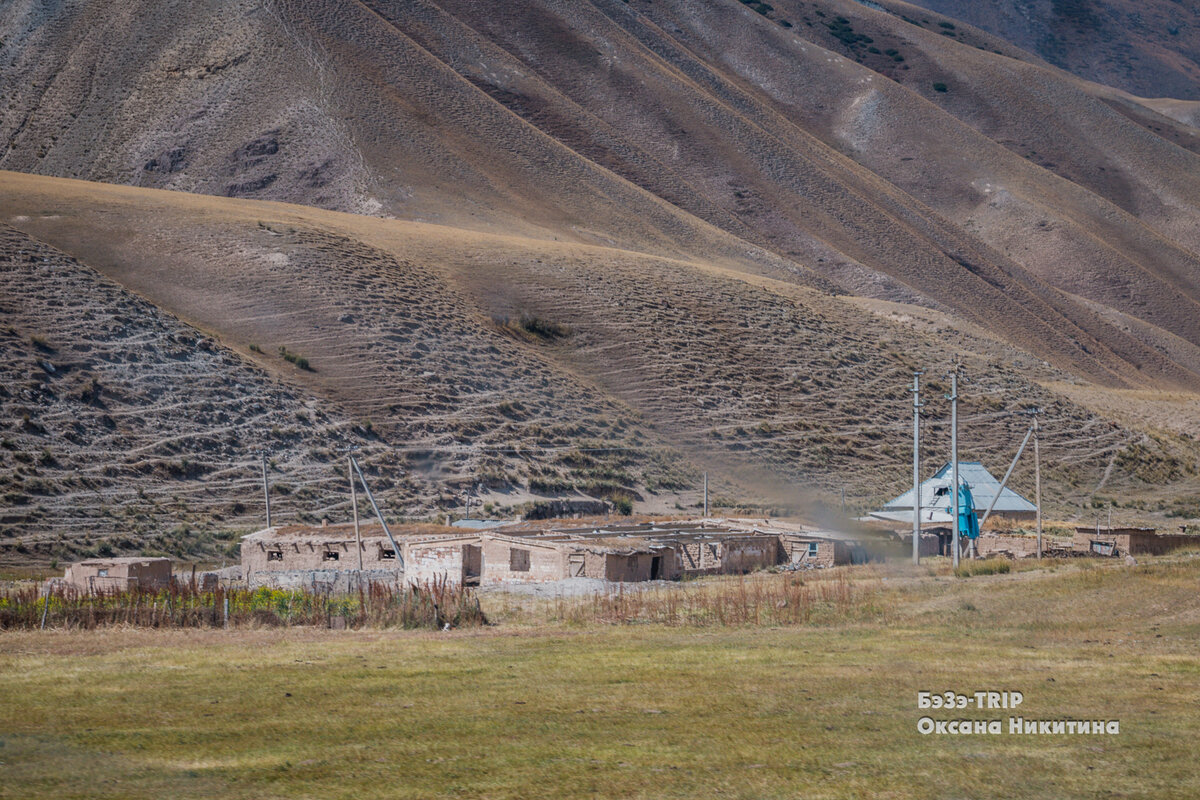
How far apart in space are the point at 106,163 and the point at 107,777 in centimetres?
8872

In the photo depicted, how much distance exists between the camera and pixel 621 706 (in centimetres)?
1337

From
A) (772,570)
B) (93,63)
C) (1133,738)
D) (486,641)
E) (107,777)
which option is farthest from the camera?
(93,63)

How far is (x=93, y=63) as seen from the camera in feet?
335

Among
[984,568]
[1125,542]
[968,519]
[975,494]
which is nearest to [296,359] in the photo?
[975,494]

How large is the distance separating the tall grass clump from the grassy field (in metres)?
0.82

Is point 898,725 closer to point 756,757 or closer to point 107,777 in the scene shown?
point 756,757

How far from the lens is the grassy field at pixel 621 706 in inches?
408

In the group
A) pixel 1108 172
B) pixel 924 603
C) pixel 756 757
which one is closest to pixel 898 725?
pixel 756 757

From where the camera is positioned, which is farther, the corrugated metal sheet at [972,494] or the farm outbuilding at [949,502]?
the corrugated metal sheet at [972,494]

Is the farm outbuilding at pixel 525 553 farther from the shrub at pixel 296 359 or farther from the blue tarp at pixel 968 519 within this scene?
the shrub at pixel 296 359

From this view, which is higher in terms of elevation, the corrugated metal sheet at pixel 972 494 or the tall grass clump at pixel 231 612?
the corrugated metal sheet at pixel 972 494

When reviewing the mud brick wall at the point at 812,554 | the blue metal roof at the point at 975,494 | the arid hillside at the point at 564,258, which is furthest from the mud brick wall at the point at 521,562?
the blue metal roof at the point at 975,494

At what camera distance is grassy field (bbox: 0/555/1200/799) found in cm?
1037

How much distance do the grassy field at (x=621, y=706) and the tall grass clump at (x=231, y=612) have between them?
0.82 meters
